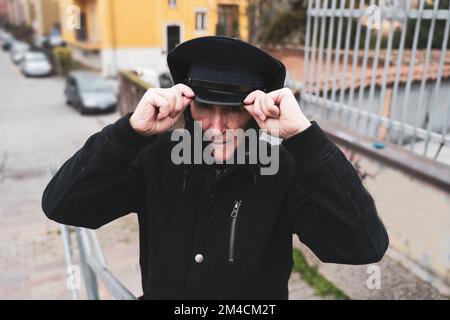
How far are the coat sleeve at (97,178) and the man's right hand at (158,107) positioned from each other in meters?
0.04

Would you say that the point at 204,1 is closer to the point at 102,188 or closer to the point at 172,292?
the point at 102,188

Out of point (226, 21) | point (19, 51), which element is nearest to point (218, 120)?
point (226, 21)

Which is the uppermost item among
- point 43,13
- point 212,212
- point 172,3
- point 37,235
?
point 172,3

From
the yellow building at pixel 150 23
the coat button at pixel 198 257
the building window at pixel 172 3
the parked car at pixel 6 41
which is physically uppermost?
the building window at pixel 172 3

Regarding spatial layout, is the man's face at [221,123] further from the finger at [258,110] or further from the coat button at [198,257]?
the coat button at [198,257]

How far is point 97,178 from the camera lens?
1287 millimetres

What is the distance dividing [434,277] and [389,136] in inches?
47.3

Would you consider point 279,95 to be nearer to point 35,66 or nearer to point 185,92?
point 185,92

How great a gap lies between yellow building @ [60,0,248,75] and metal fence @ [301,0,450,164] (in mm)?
1914

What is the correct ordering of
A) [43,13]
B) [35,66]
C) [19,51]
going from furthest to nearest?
Result: [19,51], [35,66], [43,13]

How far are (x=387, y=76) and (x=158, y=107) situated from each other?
3139mm

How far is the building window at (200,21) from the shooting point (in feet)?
5.11

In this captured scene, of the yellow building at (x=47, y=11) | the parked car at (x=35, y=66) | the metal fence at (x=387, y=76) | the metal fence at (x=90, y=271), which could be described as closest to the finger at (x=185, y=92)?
the metal fence at (x=90, y=271)
